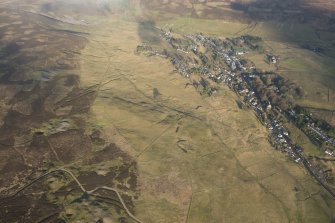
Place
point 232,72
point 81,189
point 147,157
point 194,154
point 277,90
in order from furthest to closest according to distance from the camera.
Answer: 1. point 232,72
2. point 277,90
3. point 194,154
4. point 147,157
5. point 81,189

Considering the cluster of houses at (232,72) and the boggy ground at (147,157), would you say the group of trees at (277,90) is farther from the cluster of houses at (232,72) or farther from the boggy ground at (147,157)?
the boggy ground at (147,157)

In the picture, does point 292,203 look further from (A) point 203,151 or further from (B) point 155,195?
(B) point 155,195

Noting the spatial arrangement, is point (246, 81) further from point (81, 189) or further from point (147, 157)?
point (81, 189)

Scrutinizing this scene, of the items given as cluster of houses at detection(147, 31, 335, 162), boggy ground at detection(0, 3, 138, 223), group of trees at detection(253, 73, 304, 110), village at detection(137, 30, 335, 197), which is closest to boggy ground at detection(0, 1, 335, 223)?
boggy ground at detection(0, 3, 138, 223)

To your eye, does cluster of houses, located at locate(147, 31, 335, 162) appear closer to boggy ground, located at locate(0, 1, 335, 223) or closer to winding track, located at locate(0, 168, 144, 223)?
boggy ground, located at locate(0, 1, 335, 223)

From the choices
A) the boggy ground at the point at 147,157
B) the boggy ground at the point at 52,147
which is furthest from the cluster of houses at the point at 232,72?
the boggy ground at the point at 52,147

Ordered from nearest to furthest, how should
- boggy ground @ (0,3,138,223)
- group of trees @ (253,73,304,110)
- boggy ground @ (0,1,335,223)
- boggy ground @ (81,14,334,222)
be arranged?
1. boggy ground @ (0,3,138,223)
2. boggy ground @ (0,1,335,223)
3. boggy ground @ (81,14,334,222)
4. group of trees @ (253,73,304,110)

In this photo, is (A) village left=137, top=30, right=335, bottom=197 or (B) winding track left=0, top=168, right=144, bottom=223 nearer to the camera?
(B) winding track left=0, top=168, right=144, bottom=223

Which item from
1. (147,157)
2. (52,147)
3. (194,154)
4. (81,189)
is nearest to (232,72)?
(194,154)
